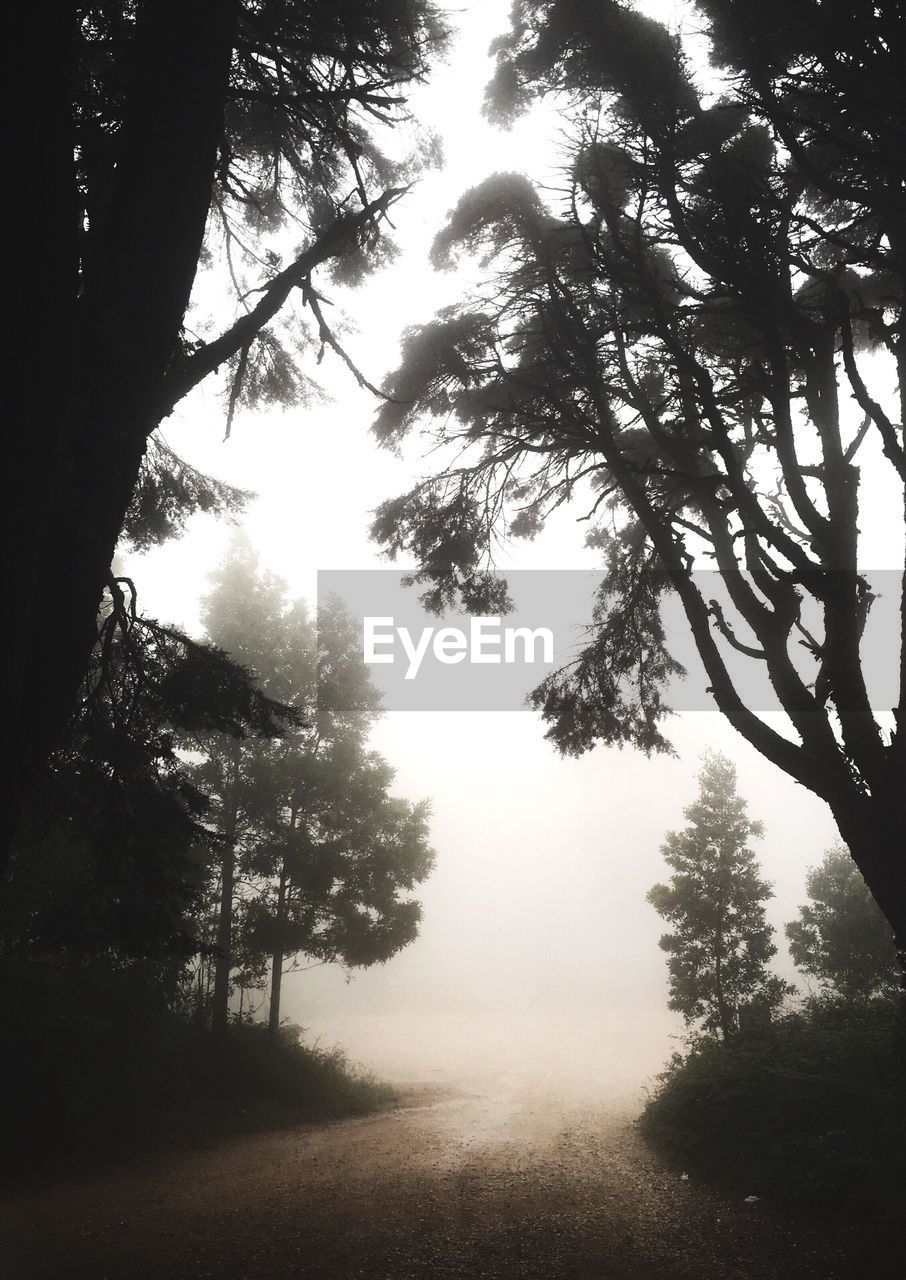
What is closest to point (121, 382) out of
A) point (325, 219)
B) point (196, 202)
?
point (196, 202)

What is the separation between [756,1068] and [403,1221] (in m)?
5.92

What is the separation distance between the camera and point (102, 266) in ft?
9.00

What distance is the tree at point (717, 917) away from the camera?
812 inches

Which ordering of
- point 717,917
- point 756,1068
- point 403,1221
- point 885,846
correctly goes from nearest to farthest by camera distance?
point 885,846, point 403,1221, point 756,1068, point 717,917

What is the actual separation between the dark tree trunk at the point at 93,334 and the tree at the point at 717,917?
21587 millimetres

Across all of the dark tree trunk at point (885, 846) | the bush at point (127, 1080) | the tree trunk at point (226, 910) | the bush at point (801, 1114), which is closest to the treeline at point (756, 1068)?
the bush at point (801, 1114)

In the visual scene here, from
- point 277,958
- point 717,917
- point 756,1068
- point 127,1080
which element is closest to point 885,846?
point 756,1068

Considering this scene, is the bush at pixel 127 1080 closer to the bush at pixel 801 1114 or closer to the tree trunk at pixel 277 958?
the tree trunk at pixel 277 958

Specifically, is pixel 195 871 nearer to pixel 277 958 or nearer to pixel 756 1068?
pixel 756 1068

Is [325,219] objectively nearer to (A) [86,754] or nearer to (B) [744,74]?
(B) [744,74]

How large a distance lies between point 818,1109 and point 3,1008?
11.3 metres

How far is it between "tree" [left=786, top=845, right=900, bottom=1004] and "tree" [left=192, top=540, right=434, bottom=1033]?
17.5 metres

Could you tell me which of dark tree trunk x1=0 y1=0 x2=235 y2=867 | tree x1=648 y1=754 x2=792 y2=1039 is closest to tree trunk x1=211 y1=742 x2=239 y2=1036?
tree x1=648 y1=754 x2=792 y2=1039

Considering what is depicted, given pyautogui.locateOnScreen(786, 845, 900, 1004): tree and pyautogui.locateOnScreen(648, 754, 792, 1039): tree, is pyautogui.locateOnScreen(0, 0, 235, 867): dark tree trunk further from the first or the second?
pyautogui.locateOnScreen(786, 845, 900, 1004): tree
